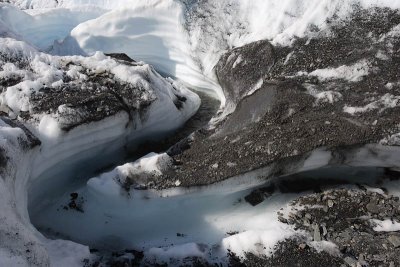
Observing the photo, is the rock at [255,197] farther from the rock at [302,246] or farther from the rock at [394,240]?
the rock at [394,240]

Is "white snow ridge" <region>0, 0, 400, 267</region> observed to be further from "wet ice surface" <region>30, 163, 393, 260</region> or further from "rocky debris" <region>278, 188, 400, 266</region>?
"rocky debris" <region>278, 188, 400, 266</region>

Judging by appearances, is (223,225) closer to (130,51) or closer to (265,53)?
(265,53)

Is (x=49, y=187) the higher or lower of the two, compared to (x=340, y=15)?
lower

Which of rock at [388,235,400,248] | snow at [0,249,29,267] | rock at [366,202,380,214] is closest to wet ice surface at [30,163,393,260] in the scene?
rock at [366,202,380,214]

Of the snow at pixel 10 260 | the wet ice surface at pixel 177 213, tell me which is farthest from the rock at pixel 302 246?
the snow at pixel 10 260

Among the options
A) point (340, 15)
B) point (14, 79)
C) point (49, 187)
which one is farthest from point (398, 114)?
point (14, 79)

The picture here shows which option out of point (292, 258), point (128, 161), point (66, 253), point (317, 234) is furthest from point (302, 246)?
point (128, 161)
